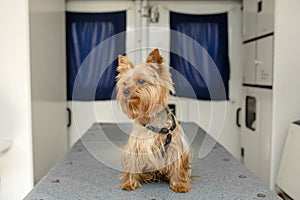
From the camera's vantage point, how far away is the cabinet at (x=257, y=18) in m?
2.51

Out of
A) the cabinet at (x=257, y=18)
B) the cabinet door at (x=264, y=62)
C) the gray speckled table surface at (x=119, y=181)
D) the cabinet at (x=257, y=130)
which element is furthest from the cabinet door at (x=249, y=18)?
the gray speckled table surface at (x=119, y=181)

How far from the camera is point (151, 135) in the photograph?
3.50 ft

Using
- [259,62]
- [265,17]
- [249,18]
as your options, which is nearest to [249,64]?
[259,62]

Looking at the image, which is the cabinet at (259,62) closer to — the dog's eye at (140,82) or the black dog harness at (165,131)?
the black dog harness at (165,131)

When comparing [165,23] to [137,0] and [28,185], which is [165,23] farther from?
[28,185]

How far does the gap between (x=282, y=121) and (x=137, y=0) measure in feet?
6.10

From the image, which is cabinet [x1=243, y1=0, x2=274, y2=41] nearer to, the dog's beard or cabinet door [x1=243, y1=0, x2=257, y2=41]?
cabinet door [x1=243, y1=0, x2=257, y2=41]

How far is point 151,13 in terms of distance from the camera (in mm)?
3277

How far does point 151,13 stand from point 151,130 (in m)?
2.42

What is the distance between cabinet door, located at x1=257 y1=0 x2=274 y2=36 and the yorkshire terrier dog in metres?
1.74

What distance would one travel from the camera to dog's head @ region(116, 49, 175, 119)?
97 centimetres

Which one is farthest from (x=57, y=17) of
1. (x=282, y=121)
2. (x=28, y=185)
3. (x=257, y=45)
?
(x=282, y=121)

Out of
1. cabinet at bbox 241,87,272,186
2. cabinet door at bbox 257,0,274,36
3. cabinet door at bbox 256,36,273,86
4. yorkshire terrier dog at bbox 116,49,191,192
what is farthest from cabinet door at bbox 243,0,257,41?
yorkshire terrier dog at bbox 116,49,191,192

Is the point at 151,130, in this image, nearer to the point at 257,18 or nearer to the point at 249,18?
the point at 257,18
